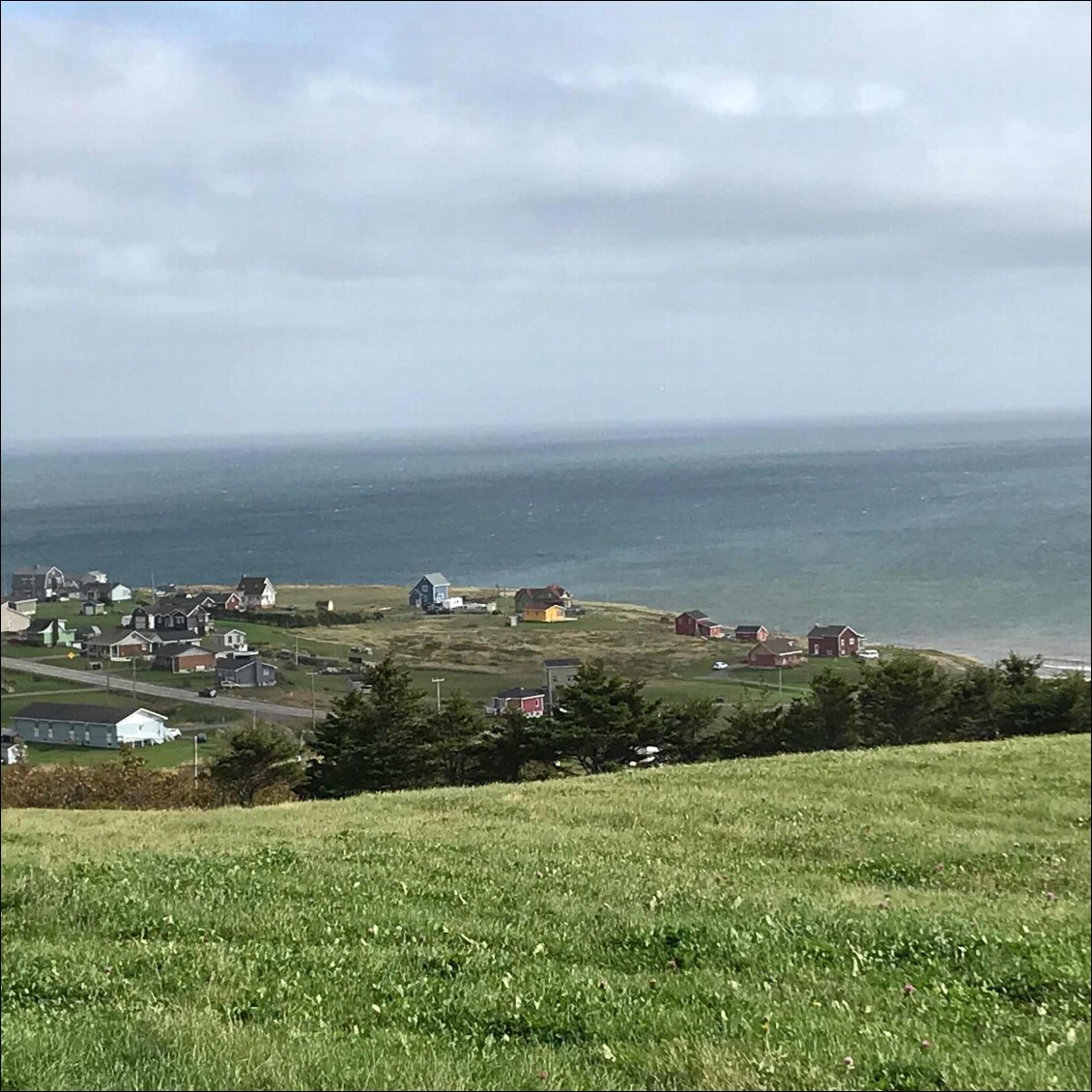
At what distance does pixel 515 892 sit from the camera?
7418mm

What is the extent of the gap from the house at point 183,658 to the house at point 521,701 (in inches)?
64.4

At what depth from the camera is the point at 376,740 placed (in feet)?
28.2

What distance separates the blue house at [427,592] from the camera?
6258mm

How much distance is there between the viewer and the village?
20.1ft

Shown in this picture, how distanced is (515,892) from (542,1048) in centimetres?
257

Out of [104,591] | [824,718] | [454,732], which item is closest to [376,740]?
[454,732]

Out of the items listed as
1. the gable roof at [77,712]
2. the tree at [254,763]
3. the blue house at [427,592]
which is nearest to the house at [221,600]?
the blue house at [427,592]

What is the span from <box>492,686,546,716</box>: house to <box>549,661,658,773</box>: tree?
Answer: 0.12 m

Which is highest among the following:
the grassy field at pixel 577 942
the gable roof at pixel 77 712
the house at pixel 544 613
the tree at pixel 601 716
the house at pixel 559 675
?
the house at pixel 544 613

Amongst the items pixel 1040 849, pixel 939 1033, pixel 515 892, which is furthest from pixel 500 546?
pixel 1040 849

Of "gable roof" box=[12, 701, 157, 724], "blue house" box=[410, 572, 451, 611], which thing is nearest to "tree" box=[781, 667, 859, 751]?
"blue house" box=[410, 572, 451, 611]

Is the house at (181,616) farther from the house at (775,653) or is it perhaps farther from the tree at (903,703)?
the tree at (903,703)

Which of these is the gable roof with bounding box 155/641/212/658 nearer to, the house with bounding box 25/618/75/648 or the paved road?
the paved road

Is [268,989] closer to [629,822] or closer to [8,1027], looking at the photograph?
[8,1027]
